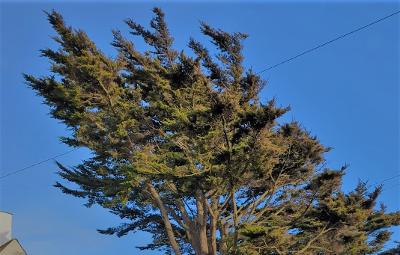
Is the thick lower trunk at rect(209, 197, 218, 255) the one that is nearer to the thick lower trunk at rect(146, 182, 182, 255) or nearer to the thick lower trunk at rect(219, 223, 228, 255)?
the thick lower trunk at rect(219, 223, 228, 255)

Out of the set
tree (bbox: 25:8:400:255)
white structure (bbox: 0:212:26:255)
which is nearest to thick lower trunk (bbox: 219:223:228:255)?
tree (bbox: 25:8:400:255)

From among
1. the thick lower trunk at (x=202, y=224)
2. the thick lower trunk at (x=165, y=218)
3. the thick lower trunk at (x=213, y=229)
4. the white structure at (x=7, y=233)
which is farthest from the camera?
the white structure at (x=7, y=233)

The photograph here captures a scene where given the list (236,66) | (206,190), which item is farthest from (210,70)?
(206,190)

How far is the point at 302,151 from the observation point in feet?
53.9

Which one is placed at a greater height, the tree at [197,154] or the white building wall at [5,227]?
the white building wall at [5,227]

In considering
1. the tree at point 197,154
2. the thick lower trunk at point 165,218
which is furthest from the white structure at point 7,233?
the thick lower trunk at point 165,218

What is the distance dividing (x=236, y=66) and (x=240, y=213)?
5.03m

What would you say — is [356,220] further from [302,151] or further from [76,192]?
[76,192]

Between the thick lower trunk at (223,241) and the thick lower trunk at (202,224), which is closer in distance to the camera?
the thick lower trunk at (223,241)

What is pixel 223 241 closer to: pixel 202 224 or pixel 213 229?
pixel 213 229

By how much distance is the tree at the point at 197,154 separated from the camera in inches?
573

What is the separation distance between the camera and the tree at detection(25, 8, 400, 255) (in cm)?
1455

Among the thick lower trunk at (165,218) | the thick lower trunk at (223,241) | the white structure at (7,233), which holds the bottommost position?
the thick lower trunk at (223,241)

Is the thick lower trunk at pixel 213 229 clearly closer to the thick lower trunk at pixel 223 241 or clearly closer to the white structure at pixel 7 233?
the thick lower trunk at pixel 223 241
